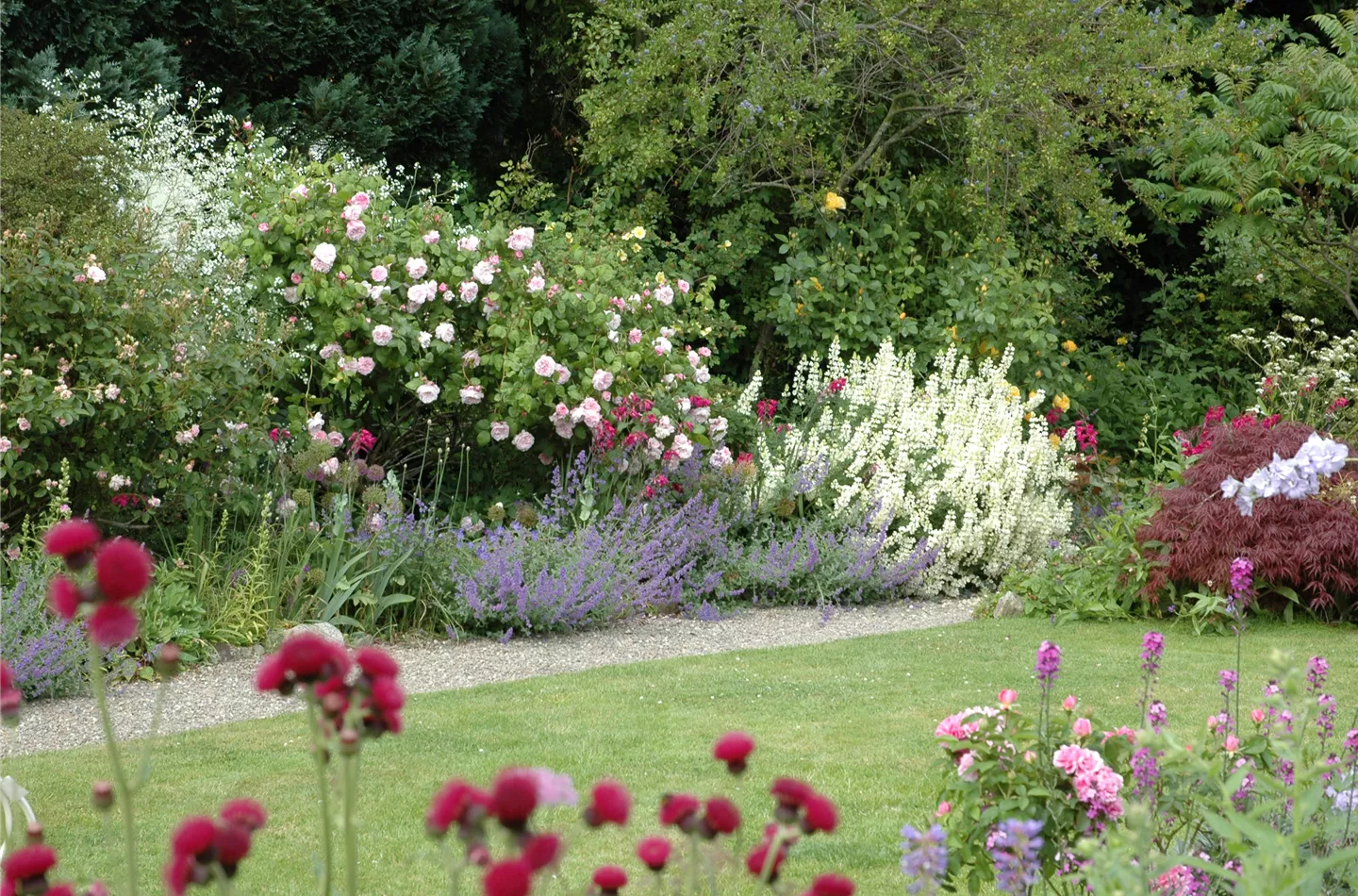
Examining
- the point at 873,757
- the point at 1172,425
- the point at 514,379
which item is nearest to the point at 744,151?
the point at 514,379

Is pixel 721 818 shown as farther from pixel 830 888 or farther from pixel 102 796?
pixel 102 796

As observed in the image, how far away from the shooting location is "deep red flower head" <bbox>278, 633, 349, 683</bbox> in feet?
3.62

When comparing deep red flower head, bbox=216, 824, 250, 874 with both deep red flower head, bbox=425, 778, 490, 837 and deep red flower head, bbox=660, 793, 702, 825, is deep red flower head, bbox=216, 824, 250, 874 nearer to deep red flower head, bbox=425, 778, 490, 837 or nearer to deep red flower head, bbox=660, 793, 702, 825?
deep red flower head, bbox=425, 778, 490, 837

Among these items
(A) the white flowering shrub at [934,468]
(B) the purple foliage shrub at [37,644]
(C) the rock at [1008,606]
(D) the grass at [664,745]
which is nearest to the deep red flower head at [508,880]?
(D) the grass at [664,745]

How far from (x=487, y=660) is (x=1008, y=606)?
268 cm

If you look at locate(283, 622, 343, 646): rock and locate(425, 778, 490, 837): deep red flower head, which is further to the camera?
locate(283, 622, 343, 646): rock

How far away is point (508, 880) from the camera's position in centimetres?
89

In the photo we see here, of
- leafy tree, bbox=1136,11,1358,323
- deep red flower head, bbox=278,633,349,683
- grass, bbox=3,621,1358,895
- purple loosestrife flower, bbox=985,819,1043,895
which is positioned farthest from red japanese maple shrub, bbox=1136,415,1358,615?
deep red flower head, bbox=278,633,349,683

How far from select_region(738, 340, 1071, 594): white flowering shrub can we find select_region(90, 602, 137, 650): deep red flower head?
6.32m

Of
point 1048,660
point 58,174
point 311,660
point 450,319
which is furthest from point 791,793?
point 58,174

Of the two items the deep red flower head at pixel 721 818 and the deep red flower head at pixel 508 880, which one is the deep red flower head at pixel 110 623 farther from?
the deep red flower head at pixel 721 818

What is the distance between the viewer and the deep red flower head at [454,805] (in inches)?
39.8

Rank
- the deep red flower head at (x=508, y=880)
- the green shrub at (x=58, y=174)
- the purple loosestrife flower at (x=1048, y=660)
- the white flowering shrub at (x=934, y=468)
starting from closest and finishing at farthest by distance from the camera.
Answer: the deep red flower head at (x=508, y=880), the purple loosestrife flower at (x=1048, y=660), the green shrub at (x=58, y=174), the white flowering shrub at (x=934, y=468)

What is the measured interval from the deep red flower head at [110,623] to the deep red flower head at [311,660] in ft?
0.39
